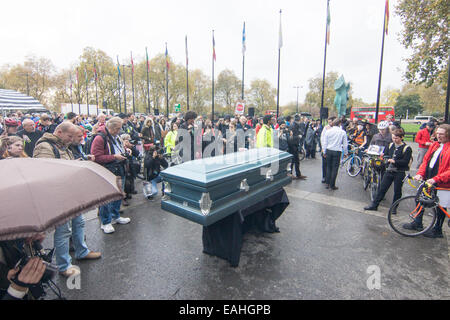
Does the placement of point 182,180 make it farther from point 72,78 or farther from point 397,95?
point 397,95

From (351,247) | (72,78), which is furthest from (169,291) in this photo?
(72,78)

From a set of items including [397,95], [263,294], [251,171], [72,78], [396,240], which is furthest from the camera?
[397,95]

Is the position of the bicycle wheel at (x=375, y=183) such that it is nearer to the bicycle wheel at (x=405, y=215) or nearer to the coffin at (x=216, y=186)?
the bicycle wheel at (x=405, y=215)

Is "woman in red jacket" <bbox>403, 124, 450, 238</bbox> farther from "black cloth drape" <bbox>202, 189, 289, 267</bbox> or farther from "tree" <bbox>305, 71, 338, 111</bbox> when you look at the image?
"tree" <bbox>305, 71, 338, 111</bbox>

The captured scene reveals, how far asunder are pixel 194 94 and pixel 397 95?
169 ft

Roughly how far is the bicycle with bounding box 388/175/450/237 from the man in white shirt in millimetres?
2226

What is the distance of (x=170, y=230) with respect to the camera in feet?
13.9

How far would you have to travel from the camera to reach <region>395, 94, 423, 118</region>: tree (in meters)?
61.2

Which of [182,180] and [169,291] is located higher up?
[182,180]

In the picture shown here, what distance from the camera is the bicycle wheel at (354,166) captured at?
26.9 ft

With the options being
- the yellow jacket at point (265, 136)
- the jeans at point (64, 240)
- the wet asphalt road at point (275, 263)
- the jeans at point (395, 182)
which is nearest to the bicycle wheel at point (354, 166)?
the jeans at point (395, 182)

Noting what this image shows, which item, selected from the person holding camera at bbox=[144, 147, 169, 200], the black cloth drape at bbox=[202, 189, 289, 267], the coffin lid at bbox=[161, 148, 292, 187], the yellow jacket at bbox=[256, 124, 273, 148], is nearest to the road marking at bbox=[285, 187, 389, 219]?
the yellow jacket at bbox=[256, 124, 273, 148]

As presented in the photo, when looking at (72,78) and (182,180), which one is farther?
(72,78)
